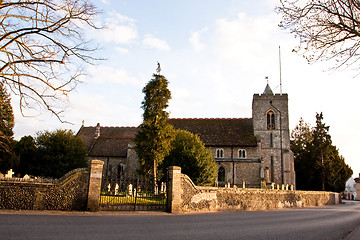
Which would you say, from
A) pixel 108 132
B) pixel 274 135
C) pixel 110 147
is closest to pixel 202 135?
pixel 274 135

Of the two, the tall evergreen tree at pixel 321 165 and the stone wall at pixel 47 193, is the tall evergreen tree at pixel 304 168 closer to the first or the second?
the tall evergreen tree at pixel 321 165

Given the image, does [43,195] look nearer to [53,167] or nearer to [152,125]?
[152,125]

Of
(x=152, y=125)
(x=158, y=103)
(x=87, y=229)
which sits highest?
(x=158, y=103)

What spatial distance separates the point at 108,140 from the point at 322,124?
34560mm

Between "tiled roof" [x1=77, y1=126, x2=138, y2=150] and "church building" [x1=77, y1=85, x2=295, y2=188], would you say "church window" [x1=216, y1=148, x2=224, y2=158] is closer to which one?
"church building" [x1=77, y1=85, x2=295, y2=188]

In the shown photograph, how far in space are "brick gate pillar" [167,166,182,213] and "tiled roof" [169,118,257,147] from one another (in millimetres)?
25405

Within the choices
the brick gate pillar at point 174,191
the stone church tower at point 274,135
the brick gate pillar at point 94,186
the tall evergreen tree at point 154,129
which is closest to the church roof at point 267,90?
the stone church tower at point 274,135

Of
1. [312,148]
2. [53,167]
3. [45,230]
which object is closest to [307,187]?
[312,148]

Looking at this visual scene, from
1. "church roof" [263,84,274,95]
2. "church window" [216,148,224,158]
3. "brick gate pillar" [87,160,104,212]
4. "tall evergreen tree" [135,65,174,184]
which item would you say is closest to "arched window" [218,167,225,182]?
"church window" [216,148,224,158]

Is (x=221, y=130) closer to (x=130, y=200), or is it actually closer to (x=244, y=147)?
(x=244, y=147)

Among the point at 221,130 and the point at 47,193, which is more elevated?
the point at 221,130

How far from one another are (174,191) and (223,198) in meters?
4.25

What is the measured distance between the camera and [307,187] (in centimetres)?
4634

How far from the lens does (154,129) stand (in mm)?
28844
